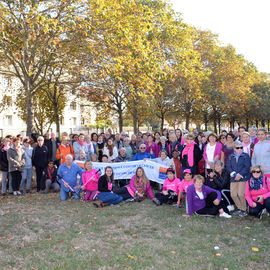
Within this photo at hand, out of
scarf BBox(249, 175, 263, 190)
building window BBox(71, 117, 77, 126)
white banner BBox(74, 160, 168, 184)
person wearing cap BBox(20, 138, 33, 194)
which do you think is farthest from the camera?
building window BBox(71, 117, 77, 126)

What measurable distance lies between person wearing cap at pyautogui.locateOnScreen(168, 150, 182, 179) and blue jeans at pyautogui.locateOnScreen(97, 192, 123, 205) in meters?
2.24

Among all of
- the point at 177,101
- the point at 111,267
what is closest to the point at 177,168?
the point at 111,267

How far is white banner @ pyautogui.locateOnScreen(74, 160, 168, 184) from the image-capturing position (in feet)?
33.3

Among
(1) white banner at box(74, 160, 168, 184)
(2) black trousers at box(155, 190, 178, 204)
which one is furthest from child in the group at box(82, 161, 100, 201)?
(2) black trousers at box(155, 190, 178, 204)

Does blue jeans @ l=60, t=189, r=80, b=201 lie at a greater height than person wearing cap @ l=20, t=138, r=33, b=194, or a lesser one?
Result: lesser

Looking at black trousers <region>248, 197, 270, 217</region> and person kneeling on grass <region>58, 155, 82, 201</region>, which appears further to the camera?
person kneeling on grass <region>58, 155, 82, 201</region>

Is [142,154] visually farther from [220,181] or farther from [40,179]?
[40,179]

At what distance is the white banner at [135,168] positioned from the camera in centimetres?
1016

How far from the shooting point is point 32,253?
5023mm

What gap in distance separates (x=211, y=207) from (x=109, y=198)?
116 inches

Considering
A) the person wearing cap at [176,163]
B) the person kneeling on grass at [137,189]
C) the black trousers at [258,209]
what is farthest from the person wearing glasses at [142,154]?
the black trousers at [258,209]

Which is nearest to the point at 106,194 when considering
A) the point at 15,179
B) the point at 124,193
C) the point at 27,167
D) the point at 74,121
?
the point at 124,193

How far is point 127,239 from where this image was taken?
5.68m

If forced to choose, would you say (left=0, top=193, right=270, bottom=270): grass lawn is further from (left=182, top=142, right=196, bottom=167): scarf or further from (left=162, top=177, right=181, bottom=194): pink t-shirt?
(left=182, top=142, right=196, bottom=167): scarf
